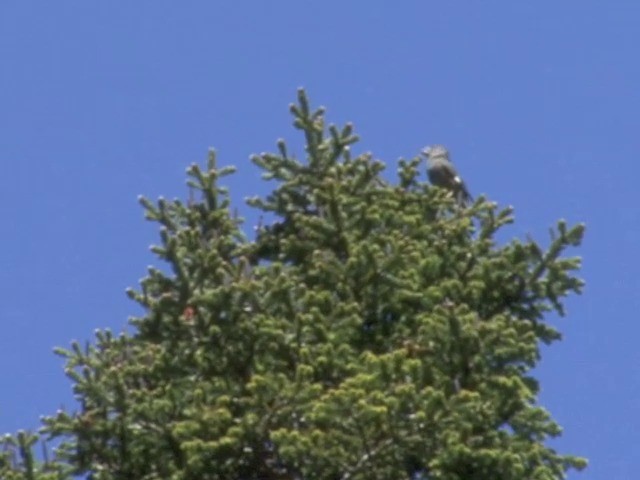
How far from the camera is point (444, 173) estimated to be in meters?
17.7

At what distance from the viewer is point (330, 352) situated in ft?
45.2

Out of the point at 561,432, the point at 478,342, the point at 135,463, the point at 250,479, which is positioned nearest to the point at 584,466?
Answer: the point at 561,432

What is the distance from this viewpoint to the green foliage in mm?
13074

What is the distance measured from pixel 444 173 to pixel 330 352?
4355mm

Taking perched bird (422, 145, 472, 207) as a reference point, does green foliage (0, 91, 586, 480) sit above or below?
below

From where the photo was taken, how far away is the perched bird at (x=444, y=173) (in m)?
17.7

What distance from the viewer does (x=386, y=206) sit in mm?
15594

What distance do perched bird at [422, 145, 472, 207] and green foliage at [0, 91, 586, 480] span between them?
1730 millimetres

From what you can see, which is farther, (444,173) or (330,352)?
(444,173)

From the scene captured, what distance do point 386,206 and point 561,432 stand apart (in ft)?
8.94

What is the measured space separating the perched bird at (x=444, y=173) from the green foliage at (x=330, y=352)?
5.68ft

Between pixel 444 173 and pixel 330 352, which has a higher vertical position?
pixel 444 173

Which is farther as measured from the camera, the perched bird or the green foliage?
the perched bird

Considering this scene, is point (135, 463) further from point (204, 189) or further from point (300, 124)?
point (300, 124)
